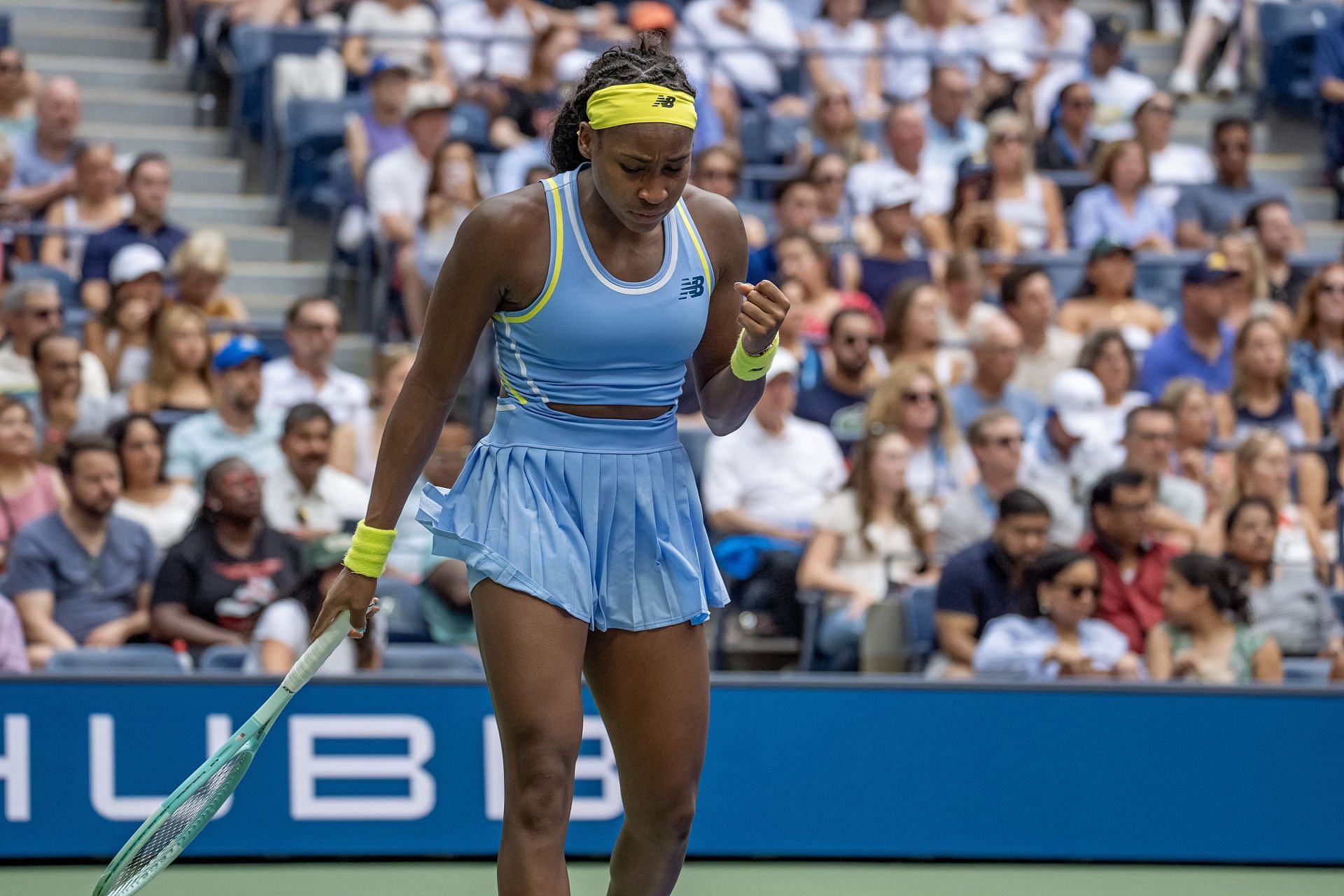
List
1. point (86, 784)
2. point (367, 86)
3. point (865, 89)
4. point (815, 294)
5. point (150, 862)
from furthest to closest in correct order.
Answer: point (865, 89) → point (367, 86) → point (815, 294) → point (86, 784) → point (150, 862)

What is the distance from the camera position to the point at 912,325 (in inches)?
323

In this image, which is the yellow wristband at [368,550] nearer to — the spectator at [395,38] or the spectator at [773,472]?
the spectator at [773,472]

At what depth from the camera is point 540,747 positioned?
3338 millimetres

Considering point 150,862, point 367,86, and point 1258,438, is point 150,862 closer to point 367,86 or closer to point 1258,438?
point 1258,438

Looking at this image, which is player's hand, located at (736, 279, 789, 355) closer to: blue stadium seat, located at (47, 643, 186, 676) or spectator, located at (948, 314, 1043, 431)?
blue stadium seat, located at (47, 643, 186, 676)

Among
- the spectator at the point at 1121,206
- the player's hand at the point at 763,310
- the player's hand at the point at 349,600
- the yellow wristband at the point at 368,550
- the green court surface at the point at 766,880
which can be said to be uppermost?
the player's hand at the point at 763,310

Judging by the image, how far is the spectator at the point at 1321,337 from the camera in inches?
342

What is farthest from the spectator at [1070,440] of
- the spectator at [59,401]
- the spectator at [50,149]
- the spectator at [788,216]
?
the spectator at [50,149]

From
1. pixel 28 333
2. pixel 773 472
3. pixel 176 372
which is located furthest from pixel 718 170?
pixel 28 333

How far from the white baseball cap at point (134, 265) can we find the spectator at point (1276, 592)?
4.45 meters

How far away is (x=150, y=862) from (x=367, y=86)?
6.83 metres

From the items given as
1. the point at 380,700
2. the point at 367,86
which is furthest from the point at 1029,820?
the point at 367,86

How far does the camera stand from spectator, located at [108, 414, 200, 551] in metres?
6.87

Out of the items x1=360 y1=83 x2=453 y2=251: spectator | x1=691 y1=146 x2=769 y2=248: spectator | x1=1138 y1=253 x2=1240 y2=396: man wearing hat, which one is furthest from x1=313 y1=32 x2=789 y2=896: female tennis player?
x1=360 y1=83 x2=453 y2=251: spectator
